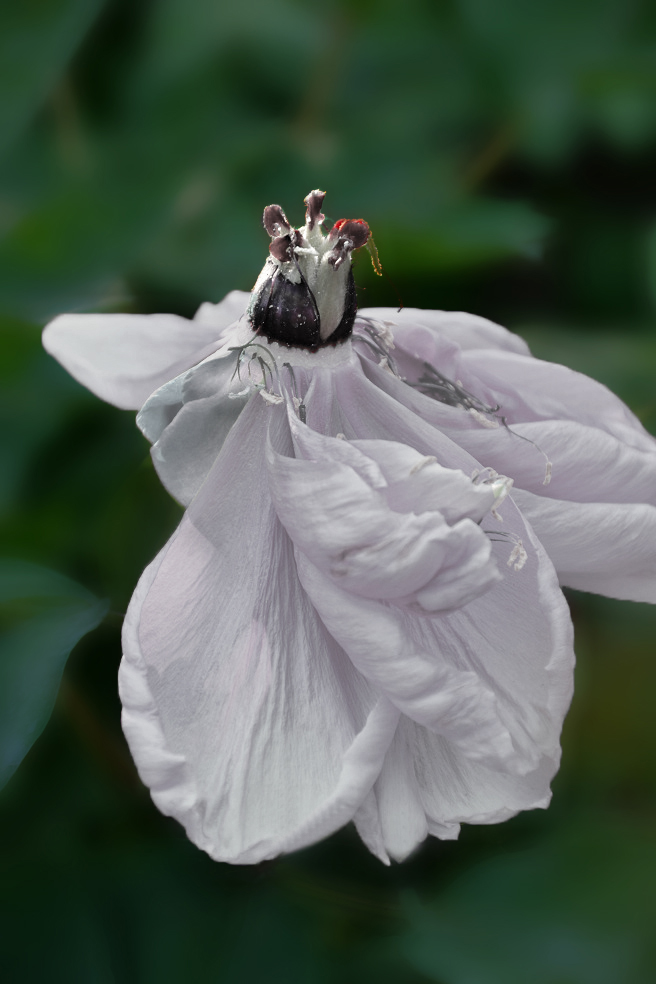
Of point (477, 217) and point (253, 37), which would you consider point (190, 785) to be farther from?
point (253, 37)

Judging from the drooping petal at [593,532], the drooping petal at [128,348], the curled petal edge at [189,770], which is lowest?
the curled petal edge at [189,770]

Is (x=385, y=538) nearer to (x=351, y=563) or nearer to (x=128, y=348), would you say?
(x=351, y=563)

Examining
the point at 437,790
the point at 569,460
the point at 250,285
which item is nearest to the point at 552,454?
the point at 569,460

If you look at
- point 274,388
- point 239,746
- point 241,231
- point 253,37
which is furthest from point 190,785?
point 253,37

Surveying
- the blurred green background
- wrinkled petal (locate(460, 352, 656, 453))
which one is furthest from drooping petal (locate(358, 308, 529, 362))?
the blurred green background

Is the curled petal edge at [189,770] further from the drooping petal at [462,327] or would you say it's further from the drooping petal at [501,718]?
the drooping petal at [462,327]

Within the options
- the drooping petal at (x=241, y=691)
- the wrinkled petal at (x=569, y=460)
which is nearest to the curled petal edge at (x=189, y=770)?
the drooping petal at (x=241, y=691)

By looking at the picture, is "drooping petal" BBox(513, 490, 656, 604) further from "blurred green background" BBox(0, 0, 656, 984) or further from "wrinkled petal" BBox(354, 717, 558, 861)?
"blurred green background" BBox(0, 0, 656, 984)
